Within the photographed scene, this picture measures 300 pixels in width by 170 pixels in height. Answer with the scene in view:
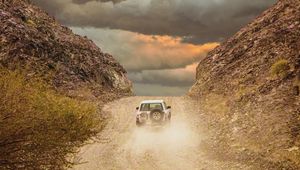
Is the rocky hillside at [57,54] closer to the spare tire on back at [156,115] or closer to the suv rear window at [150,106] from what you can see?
the suv rear window at [150,106]

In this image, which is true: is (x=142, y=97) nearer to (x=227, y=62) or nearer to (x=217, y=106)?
(x=227, y=62)

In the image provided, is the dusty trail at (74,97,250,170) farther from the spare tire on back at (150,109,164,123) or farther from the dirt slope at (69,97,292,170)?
the spare tire on back at (150,109,164,123)

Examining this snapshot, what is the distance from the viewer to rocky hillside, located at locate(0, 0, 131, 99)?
188 feet

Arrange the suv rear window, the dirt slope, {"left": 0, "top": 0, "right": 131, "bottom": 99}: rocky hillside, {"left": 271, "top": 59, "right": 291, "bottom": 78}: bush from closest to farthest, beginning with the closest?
the dirt slope < the suv rear window < {"left": 271, "top": 59, "right": 291, "bottom": 78}: bush < {"left": 0, "top": 0, "right": 131, "bottom": 99}: rocky hillside

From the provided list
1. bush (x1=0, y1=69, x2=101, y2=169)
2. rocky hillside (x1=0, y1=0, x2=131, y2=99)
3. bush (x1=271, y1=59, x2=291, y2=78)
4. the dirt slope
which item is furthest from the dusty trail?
rocky hillside (x1=0, y1=0, x2=131, y2=99)

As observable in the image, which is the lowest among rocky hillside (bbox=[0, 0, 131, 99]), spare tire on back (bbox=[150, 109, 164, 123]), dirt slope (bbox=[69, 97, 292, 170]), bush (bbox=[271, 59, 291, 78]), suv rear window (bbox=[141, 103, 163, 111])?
dirt slope (bbox=[69, 97, 292, 170])

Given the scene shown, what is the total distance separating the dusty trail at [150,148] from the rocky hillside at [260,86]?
2356 mm

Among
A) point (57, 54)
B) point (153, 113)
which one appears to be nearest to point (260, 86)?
point (153, 113)

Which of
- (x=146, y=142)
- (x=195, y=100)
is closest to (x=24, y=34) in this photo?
(x=195, y=100)

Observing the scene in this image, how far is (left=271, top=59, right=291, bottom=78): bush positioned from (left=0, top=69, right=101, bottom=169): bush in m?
25.3

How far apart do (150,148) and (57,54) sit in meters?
40.3

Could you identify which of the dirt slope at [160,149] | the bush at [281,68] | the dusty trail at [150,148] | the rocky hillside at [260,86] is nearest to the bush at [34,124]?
the dirt slope at [160,149]

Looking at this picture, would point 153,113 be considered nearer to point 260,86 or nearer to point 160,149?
point 160,149

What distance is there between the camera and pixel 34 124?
12711mm
